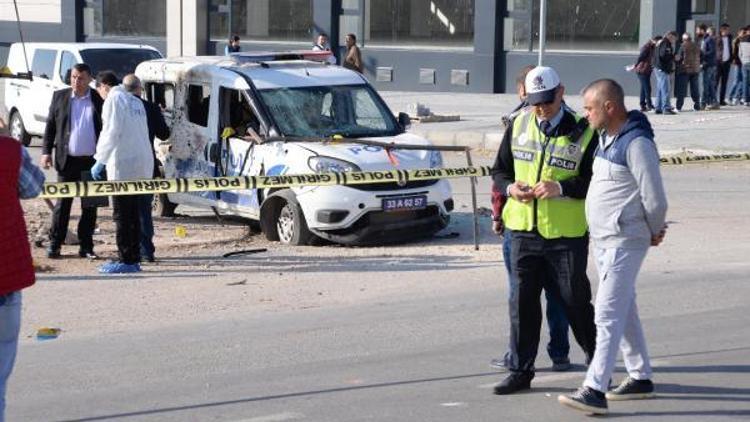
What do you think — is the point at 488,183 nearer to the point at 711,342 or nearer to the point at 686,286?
the point at 686,286

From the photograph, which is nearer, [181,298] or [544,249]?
[544,249]

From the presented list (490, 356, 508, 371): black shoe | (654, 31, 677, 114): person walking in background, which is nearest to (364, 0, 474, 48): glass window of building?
(654, 31, 677, 114): person walking in background

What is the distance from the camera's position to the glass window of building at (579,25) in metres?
31.6

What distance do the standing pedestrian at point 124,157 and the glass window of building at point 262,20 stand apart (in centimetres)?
2313

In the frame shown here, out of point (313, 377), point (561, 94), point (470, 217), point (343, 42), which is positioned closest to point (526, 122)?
point (561, 94)

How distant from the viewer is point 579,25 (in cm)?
3219

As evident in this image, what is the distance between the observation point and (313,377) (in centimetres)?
859

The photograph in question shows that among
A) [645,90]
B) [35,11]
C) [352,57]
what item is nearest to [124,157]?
A: [352,57]

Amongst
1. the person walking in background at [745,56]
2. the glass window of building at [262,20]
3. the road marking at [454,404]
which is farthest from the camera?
the glass window of building at [262,20]

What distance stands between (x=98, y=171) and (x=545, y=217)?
6050 mm

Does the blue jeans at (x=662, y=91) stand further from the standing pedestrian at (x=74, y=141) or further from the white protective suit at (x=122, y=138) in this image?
the white protective suit at (x=122, y=138)

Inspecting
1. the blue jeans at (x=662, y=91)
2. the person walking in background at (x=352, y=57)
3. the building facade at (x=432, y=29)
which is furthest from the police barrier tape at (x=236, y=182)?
the building facade at (x=432, y=29)

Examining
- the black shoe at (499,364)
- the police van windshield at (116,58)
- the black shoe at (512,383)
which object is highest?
the police van windshield at (116,58)

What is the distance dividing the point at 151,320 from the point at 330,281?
1.98m
